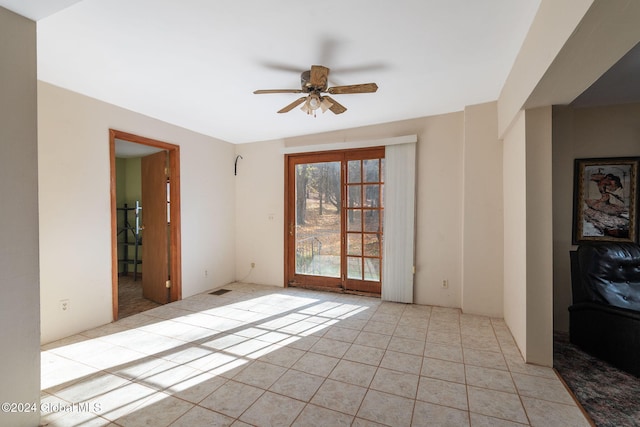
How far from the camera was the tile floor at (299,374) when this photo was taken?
1589 millimetres

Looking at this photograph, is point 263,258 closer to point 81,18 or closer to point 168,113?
point 168,113

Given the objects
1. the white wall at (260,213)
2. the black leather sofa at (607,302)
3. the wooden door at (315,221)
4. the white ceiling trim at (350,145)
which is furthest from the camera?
the white wall at (260,213)

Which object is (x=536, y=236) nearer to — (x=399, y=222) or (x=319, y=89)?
(x=399, y=222)

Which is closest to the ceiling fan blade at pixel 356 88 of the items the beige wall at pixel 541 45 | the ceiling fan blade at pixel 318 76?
the ceiling fan blade at pixel 318 76

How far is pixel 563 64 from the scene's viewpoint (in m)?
1.48

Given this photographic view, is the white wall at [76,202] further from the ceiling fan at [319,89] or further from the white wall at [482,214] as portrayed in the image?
the white wall at [482,214]

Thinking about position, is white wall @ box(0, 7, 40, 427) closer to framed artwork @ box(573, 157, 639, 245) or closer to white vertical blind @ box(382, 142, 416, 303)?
white vertical blind @ box(382, 142, 416, 303)

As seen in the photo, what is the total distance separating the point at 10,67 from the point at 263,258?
347cm

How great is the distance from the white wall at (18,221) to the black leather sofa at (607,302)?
3897mm

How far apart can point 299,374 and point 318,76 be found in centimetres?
231

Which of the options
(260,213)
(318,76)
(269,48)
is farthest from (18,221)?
(260,213)

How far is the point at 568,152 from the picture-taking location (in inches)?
106

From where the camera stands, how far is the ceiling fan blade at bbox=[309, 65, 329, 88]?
2047mm

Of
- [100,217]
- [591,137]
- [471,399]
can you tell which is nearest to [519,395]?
[471,399]
